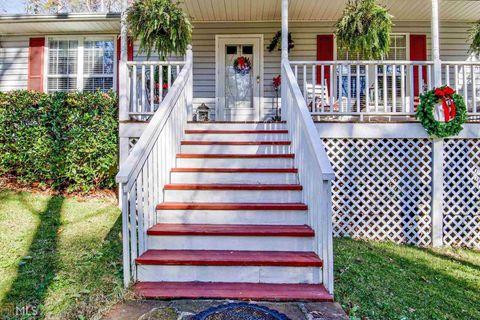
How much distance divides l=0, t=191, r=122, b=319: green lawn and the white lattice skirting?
296cm

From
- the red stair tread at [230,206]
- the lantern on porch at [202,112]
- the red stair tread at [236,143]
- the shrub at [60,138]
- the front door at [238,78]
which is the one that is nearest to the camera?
the red stair tread at [230,206]

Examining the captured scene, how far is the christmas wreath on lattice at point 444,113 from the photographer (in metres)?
4.38

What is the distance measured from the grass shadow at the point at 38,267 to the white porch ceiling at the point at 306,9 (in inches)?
178

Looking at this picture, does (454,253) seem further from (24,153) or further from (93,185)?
(24,153)

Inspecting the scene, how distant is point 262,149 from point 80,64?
19.1 ft

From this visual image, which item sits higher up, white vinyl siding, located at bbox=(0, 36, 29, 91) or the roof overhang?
the roof overhang

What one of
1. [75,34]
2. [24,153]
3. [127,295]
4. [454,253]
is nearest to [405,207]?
[454,253]

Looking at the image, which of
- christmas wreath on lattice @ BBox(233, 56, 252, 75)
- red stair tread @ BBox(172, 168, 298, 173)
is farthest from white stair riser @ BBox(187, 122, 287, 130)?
christmas wreath on lattice @ BBox(233, 56, 252, 75)

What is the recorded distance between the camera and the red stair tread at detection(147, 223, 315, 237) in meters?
3.01

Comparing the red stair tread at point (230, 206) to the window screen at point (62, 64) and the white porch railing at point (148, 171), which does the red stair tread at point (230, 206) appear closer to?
the white porch railing at point (148, 171)

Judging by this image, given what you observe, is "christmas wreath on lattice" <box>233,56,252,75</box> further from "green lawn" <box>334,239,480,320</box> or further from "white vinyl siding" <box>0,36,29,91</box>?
"white vinyl siding" <box>0,36,29,91</box>

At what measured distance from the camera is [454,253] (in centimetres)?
426

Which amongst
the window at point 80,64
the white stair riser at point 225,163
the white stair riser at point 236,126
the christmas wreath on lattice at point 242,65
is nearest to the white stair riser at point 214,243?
the white stair riser at point 225,163

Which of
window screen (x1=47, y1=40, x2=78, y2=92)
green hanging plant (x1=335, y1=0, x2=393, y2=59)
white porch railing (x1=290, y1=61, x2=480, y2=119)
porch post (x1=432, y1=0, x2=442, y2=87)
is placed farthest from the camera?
window screen (x1=47, y1=40, x2=78, y2=92)
